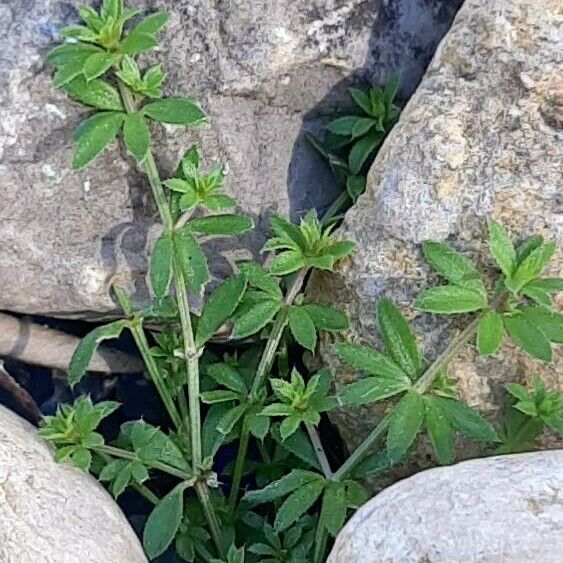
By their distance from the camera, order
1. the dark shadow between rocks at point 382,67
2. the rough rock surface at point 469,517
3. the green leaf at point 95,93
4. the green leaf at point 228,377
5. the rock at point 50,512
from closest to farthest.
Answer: the rough rock surface at point 469,517
the rock at point 50,512
the green leaf at point 95,93
the green leaf at point 228,377
the dark shadow between rocks at point 382,67

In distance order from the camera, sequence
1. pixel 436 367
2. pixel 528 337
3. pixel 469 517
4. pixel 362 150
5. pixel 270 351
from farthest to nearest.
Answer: pixel 362 150
pixel 270 351
pixel 436 367
pixel 528 337
pixel 469 517

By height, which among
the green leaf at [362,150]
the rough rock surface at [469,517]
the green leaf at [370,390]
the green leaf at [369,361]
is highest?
the green leaf at [362,150]

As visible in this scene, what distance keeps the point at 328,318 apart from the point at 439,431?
361 mm

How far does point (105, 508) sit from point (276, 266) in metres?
0.62

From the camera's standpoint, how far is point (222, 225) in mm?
2498

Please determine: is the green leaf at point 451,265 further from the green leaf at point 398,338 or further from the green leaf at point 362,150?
the green leaf at point 362,150

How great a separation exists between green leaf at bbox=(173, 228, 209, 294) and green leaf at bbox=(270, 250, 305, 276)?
146 millimetres

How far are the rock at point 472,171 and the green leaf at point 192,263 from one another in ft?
1.07

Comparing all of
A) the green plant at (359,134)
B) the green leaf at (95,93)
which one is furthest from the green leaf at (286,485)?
the green leaf at (95,93)

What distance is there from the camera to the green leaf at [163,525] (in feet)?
7.96

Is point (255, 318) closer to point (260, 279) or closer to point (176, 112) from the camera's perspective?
point (260, 279)

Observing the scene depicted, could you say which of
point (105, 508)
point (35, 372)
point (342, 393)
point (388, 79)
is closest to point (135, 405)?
point (35, 372)

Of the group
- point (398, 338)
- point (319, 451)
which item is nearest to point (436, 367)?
point (398, 338)

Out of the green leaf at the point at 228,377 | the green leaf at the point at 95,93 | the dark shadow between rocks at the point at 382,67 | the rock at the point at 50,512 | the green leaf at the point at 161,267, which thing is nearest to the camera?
the rock at the point at 50,512
